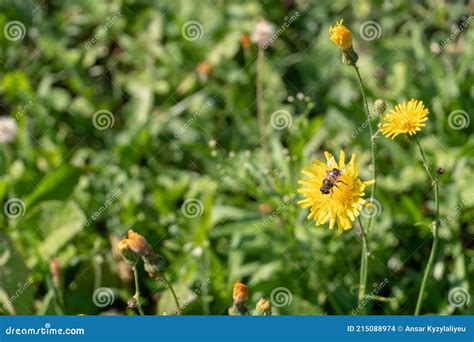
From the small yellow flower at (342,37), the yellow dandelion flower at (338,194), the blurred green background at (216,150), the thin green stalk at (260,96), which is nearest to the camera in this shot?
the yellow dandelion flower at (338,194)

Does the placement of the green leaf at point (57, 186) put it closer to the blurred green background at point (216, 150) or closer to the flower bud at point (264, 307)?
the blurred green background at point (216, 150)

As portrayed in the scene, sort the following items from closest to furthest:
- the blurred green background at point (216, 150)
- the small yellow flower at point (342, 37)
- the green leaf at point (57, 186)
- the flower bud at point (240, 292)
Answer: the small yellow flower at point (342, 37) < the flower bud at point (240, 292) < the blurred green background at point (216, 150) < the green leaf at point (57, 186)

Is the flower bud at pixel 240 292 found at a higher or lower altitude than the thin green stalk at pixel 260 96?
lower

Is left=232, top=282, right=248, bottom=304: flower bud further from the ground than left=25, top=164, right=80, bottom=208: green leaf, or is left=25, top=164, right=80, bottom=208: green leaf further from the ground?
left=25, top=164, right=80, bottom=208: green leaf

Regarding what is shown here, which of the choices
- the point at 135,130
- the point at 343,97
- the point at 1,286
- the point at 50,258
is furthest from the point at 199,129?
the point at 1,286

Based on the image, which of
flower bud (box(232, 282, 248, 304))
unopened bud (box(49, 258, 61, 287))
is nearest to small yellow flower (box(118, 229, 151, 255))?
flower bud (box(232, 282, 248, 304))

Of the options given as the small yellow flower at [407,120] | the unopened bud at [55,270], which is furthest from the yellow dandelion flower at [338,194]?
the unopened bud at [55,270]

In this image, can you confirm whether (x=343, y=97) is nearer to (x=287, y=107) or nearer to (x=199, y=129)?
(x=287, y=107)

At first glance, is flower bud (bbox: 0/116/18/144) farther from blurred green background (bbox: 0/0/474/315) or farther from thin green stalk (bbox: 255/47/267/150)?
thin green stalk (bbox: 255/47/267/150)
